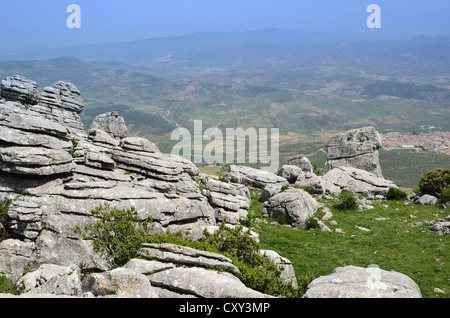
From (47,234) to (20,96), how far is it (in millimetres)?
26343

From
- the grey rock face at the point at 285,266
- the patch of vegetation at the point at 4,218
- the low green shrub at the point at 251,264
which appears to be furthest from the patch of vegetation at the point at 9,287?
the grey rock face at the point at 285,266

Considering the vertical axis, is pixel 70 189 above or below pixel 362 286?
above

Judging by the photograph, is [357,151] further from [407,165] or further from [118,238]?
[407,165]

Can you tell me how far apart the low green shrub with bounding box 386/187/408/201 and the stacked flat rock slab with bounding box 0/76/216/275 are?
25901mm

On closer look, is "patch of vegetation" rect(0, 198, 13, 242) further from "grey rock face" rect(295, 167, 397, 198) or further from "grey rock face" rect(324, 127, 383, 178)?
"grey rock face" rect(324, 127, 383, 178)

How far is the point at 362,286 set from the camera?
13.0 meters

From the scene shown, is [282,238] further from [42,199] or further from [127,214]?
[42,199]

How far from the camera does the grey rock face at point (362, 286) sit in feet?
40.9

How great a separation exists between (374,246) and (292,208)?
852cm

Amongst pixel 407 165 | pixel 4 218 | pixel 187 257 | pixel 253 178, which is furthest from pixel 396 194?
pixel 407 165

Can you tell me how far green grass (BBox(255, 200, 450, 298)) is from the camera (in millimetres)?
20188

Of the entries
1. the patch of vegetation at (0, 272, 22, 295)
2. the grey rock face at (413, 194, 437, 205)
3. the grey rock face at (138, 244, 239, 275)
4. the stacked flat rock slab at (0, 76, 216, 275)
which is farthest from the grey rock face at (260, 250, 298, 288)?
the grey rock face at (413, 194, 437, 205)

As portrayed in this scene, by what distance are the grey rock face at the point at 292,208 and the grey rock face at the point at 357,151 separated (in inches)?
945

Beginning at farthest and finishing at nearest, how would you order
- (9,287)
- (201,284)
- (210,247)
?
(210,247), (9,287), (201,284)
